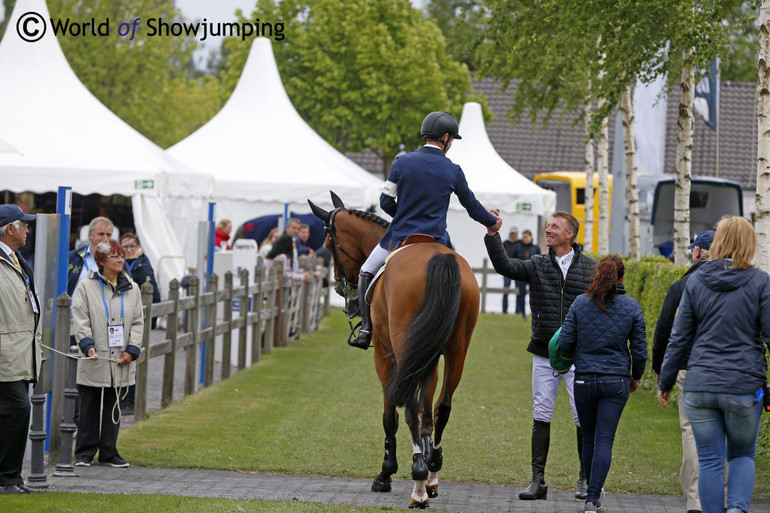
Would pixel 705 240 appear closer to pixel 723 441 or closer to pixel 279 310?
pixel 723 441

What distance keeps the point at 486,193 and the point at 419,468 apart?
21.8m

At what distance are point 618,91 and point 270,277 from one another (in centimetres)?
715

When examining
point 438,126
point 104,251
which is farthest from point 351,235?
point 104,251

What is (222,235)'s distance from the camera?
818 inches

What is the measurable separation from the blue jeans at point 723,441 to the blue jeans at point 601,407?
887 mm

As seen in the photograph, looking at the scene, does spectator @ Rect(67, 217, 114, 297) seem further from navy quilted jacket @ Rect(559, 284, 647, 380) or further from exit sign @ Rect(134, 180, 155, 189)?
exit sign @ Rect(134, 180, 155, 189)

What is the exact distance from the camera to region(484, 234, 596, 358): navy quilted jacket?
777 cm

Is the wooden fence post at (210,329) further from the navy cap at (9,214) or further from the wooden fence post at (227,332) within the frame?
the navy cap at (9,214)

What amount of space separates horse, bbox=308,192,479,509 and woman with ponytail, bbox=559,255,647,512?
2.36 feet

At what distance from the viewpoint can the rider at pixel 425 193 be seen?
25.3ft

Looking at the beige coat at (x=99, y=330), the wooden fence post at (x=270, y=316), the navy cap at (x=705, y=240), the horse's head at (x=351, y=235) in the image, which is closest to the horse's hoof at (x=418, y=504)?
the horse's head at (x=351, y=235)

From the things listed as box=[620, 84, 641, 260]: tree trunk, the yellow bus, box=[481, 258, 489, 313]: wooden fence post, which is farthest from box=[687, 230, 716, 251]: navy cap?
the yellow bus

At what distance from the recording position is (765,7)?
30.9ft

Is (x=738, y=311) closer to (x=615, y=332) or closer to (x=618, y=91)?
(x=615, y=332)
